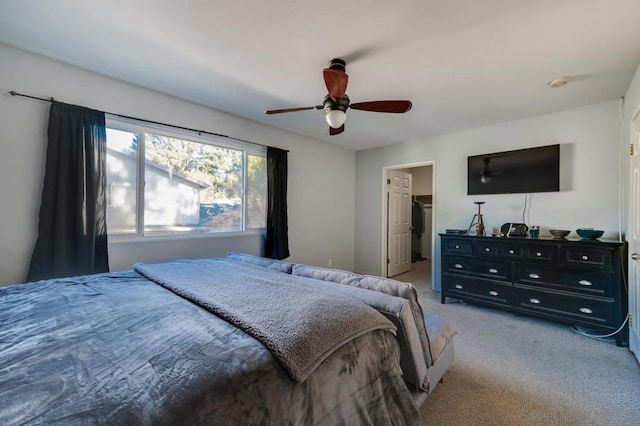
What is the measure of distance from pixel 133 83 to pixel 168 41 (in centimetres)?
100

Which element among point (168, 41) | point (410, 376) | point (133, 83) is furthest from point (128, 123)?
point (410, 376)

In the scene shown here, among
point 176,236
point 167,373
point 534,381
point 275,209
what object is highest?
point 275,209

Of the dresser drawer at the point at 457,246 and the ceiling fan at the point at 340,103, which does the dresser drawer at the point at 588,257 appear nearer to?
the dresser drawer at the point at 457,246

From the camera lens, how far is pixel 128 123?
2756 millimetres

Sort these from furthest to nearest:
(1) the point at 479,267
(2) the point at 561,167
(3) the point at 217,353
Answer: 1. (1) the point at 479,267
2. (2) the point at 561,167
3. (3) the point at 217,353

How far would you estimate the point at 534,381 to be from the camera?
6.47 ft

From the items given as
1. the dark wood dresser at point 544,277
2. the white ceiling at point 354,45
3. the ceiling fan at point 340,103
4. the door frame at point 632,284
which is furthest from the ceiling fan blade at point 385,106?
the dark wood dresser at point 544,277

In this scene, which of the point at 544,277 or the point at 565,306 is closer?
the point at 565,306

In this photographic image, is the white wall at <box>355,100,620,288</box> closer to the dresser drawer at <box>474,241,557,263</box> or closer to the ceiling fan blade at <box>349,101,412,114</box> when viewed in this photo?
the dresser drawer at <box>474,241,557,263</box>

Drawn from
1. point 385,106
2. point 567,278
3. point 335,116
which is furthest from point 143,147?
point 567,278

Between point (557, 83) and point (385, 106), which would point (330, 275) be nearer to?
point (385, 106)

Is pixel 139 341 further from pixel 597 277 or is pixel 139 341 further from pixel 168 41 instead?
pixel 597 277

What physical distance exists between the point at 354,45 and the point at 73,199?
2.66 m

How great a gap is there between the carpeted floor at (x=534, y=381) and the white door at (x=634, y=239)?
0.23 m
